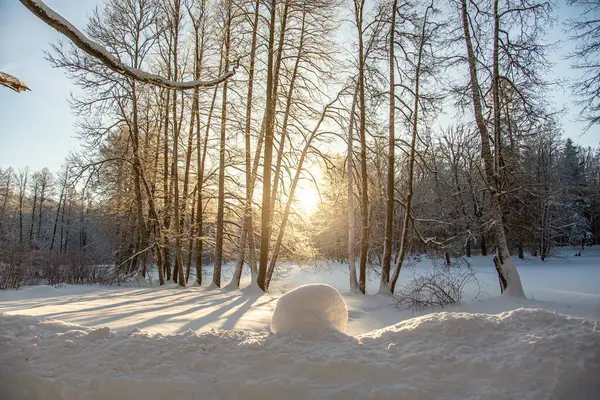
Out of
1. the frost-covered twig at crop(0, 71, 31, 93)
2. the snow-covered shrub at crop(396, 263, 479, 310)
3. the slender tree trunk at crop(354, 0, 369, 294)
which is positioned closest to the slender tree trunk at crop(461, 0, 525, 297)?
the snow-covered shrub at crop(396, 263, 479, 310)

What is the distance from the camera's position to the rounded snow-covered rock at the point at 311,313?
12.9 feet

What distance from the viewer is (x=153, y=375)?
3006 mm

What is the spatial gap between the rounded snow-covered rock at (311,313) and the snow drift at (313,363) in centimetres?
25

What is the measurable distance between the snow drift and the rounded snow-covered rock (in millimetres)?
247

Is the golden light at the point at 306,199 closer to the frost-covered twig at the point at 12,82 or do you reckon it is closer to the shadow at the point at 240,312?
the shadow at the point at 240,312

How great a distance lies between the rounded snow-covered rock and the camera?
3.95 meters

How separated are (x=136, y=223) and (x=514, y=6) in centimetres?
1720

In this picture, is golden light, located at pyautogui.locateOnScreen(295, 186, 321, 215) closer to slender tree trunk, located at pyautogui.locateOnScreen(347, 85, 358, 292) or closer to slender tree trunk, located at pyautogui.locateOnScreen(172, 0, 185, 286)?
slender tree trunk, located at pyautogui.locateOnScreen(347, 85, 358, 292)

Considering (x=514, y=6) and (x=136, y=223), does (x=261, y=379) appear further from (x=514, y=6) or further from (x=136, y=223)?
(x=136, y=223)

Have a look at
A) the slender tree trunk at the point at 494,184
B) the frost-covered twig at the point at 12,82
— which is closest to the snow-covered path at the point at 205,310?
the slender tree trunk at the point at 494,184

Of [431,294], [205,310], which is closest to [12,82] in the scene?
[205,310]

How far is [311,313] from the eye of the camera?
4.06 m

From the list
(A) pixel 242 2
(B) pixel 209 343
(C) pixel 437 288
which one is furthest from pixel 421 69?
(B) pixel 209 343

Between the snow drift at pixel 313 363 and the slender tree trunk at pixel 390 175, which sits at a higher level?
the slender tree trunk at pixel 390 175
